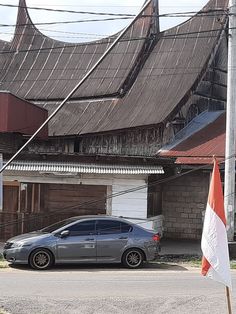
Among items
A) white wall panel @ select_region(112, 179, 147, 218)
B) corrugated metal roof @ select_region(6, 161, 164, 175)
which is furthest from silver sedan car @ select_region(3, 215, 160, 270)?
white wall panel @ select_region(112, 179, 147, 218)

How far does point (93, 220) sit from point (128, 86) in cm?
1083

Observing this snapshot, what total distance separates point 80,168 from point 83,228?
4488 millimetres

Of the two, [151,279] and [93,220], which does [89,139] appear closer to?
[93,220]

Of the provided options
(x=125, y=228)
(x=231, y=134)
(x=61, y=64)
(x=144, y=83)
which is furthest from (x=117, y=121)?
(x=125, y=228)

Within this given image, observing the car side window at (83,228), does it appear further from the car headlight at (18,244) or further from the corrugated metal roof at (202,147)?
the corrugated metal roof at (202,147)

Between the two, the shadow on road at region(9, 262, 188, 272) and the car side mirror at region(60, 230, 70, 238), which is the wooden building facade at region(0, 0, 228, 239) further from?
the car side mirror at region(60, 230, 70, 238)

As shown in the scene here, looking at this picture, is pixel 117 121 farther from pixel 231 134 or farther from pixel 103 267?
pixel 103 267

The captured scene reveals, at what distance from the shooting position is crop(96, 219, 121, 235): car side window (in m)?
15.9

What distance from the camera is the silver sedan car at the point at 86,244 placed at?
15148 mm

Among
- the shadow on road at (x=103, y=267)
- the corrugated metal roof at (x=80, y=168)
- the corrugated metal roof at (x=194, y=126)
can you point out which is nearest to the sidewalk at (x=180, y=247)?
the shadow on road at (x=103, y=267)

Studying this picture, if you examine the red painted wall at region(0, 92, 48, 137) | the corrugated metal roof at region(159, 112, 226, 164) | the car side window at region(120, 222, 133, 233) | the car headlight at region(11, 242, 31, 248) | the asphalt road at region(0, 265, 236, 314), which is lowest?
the asphalt road at region(0, 265, 236, 314)

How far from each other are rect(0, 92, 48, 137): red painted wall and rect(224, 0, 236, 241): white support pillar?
748cm

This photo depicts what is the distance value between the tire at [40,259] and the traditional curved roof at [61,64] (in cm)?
1142

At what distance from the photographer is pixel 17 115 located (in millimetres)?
20688
